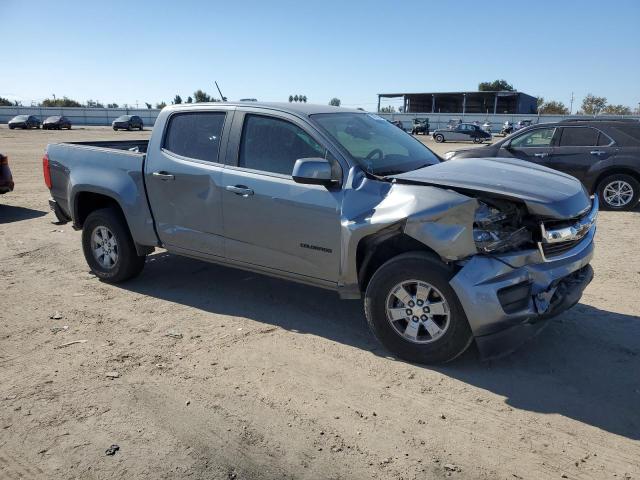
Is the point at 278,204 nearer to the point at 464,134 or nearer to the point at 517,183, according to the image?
the point at 517,183

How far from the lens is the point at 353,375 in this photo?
3861 mm

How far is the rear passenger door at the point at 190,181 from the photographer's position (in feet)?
16.3

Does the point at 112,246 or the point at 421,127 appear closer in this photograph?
the point at 112,246

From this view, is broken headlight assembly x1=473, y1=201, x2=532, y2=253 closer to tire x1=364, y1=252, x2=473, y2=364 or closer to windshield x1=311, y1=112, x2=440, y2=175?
tire x1=364, y1=252, x2=473, y2=364

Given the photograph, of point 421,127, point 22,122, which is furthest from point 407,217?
point 421,127

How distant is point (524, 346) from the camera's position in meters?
4.27

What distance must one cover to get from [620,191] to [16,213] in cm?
1111

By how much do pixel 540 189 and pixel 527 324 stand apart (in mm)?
965

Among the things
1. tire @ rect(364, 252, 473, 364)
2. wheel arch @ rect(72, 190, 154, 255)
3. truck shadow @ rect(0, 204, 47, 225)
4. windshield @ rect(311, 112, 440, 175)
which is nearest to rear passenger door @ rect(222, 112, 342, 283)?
windshield @ rect(311, 112, 440, 175)

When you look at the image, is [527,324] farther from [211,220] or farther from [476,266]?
[211,220]

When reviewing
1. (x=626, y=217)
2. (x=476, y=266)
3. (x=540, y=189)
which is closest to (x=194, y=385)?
(x=476, y=266)

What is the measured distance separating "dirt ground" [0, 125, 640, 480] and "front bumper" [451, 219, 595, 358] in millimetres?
359

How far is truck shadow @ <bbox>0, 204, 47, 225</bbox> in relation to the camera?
957 cm

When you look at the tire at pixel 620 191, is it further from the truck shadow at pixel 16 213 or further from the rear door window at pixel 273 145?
the truck shadow at pixel 16 213
